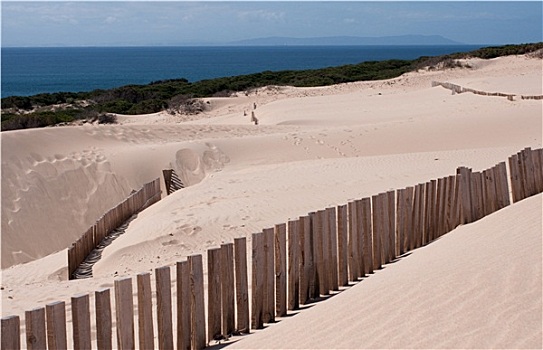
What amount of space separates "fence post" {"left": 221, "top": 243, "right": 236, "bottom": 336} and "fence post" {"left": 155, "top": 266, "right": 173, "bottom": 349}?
55 cm

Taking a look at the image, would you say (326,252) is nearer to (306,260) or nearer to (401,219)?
(306,260)

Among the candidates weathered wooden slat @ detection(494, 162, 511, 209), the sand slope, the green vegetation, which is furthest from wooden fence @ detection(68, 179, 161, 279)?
the green vegetation

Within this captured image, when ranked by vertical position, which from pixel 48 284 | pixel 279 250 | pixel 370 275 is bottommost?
pixel 48 284

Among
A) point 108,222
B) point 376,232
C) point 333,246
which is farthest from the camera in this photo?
point 108,222

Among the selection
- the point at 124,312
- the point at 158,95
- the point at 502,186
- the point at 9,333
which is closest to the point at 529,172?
the point at 502,186

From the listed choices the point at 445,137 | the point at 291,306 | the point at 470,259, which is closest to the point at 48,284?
the point at 291,306

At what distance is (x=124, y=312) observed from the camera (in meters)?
5.15

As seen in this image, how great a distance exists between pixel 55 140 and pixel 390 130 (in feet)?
30.0

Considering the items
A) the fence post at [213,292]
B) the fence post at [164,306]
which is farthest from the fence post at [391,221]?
the fence post at [164,306]

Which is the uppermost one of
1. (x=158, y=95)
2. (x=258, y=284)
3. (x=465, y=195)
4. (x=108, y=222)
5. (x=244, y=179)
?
(x=465, y=195)

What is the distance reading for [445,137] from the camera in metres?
20.5

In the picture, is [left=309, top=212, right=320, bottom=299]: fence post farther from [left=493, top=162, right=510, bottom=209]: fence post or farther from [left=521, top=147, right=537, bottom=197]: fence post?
[left=521, top=147, right=537, bottom=197]: fence post

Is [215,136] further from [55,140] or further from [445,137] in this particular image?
[445,137]

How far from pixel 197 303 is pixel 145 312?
0.46m
